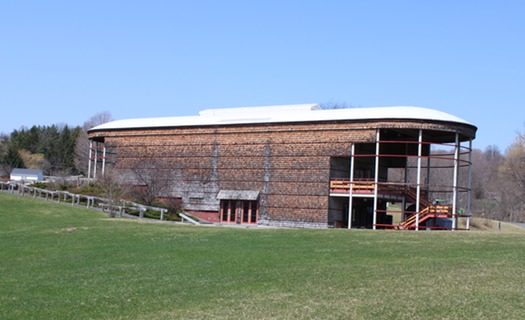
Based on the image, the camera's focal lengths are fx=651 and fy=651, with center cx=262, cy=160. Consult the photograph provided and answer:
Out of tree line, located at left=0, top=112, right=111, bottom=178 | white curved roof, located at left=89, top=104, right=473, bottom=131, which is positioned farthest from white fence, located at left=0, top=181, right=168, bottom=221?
tree line, located at left=0, top=112, right=111, bottom=178

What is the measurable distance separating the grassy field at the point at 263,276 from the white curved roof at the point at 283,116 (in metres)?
12.0

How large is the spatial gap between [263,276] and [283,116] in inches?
1066

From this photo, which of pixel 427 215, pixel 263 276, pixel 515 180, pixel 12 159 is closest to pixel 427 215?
pixel 427 215

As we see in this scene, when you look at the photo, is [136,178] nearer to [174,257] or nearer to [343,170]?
[343,170]

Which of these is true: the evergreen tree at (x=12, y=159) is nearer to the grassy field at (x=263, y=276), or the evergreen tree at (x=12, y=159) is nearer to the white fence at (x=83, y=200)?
the white fence at (x=83, y=200)

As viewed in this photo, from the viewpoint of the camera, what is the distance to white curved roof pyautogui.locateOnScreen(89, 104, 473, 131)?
125 feet

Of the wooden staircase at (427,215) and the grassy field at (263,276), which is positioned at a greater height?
the wooden staircase at (427,215)

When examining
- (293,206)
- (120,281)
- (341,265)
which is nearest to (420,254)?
(341,265)

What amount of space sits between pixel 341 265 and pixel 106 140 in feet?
113

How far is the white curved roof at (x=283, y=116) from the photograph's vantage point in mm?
38219

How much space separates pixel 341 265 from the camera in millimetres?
17438

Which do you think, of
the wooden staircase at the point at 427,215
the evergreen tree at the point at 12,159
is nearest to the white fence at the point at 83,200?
the wooden staircase at the point at 427,215

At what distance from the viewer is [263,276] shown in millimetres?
15938

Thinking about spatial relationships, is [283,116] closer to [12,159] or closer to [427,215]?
[427,215]
